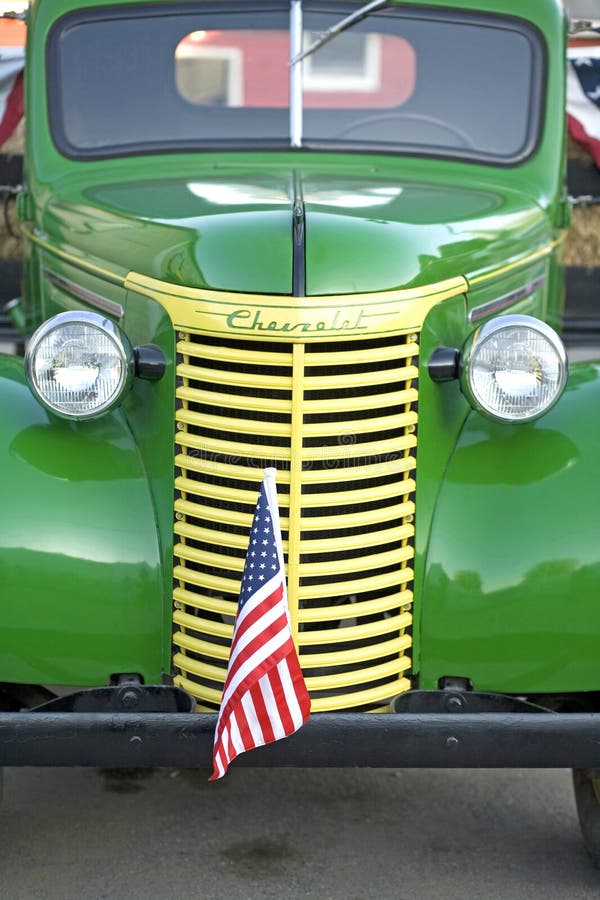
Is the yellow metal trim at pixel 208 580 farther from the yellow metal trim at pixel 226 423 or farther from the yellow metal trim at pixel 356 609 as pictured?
the yellow metal trim at pixel 226 423

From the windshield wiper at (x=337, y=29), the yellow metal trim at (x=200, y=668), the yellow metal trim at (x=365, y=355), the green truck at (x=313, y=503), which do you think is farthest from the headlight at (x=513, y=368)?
the windshield wiper at (x=337, y=29)

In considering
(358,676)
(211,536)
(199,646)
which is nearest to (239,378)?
(211,536)

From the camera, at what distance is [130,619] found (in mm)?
3174

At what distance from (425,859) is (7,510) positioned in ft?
5.08

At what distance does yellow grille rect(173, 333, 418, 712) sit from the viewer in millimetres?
3143

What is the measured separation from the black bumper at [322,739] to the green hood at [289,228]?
963 millimetres

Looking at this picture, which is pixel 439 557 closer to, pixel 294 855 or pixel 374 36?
pixel 294 855

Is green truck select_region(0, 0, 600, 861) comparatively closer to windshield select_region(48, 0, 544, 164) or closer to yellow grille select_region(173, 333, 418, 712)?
yellow grille select_region(173, 333, 418, 712)

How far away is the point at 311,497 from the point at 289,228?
2.06 ft

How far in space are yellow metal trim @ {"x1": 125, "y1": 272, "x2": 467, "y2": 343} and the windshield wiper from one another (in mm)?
1296

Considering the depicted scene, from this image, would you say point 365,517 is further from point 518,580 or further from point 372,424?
point 518,580

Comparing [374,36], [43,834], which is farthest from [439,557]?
[374,36]

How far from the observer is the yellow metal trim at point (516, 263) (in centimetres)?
360

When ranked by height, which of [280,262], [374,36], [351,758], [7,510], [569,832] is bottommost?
[569,832]
